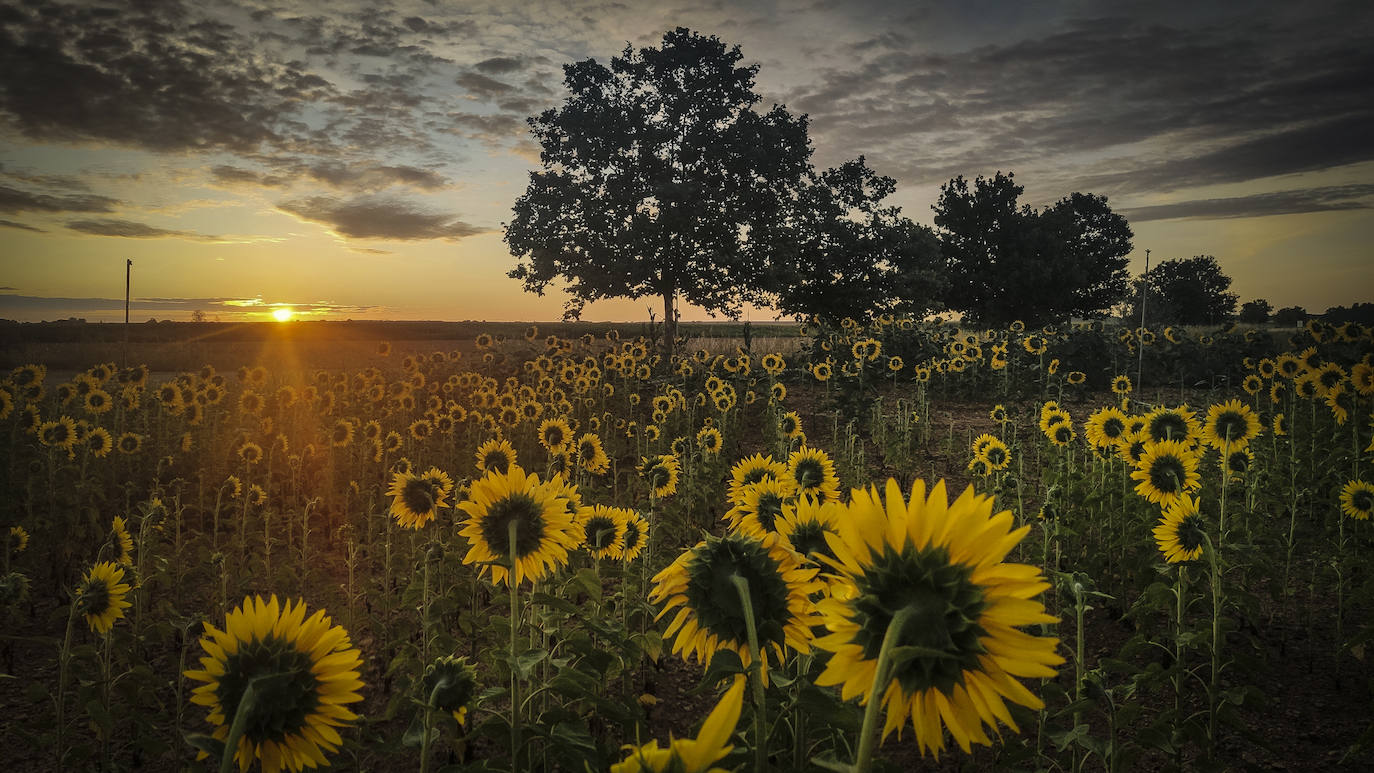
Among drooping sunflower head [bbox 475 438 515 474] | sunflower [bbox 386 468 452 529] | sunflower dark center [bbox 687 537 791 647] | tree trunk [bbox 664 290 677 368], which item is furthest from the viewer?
tree trunk [bbox 664 290 677 368]

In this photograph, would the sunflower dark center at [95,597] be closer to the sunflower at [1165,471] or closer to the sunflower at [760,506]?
the sunflower at [760,506]

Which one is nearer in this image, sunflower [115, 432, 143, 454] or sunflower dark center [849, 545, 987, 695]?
sunflower dark center [849, 545, 987, 695]

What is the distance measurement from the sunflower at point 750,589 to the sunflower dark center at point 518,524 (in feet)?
3.19

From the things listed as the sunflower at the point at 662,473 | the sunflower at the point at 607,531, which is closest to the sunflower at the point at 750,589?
the sunflower at the point at 607,531

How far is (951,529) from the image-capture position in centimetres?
101

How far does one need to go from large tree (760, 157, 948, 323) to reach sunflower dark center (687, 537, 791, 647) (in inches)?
931

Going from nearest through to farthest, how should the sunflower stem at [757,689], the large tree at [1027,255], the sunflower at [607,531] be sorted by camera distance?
the sunflower stem at [757,689]
the sunflower at [607,531]
the large tree at [1027,255]

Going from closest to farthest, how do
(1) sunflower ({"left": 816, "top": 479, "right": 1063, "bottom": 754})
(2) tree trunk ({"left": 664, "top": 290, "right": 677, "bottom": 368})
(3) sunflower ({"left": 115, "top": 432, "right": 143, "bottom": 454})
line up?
(1) sunflower ({"left": 816, "top": 479, "right": 1063, "bottom": 754})
(3) sunflower ({"left": 115, "top": 432, "right": 143, "bottom": 454})
(2) tree trunk ({"left": 664, "top": 290, "right": 677, "bottom": 368})

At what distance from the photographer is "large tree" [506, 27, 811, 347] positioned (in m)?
22.8

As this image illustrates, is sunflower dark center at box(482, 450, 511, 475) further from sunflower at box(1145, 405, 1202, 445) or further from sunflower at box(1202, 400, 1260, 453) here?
sunflower at box(1202, 400, 1260, 453)

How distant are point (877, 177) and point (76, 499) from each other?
25362mm

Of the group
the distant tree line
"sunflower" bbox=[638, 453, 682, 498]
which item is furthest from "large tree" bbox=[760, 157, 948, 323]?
"sunflower" bbox=[638, 453, 682, 498]

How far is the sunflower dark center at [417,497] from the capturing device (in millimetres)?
3924

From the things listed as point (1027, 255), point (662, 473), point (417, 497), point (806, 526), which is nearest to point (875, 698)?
point (806, 526)
